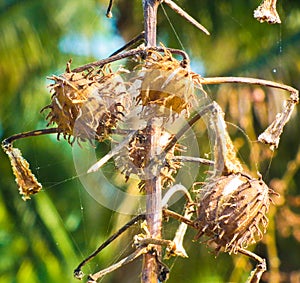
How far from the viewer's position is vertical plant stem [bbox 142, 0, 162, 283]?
1.14 meters

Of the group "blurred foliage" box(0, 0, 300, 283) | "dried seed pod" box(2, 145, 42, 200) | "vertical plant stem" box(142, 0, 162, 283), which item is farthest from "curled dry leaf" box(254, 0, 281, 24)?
"blurred foliage" box(0, 0, 300, 283)

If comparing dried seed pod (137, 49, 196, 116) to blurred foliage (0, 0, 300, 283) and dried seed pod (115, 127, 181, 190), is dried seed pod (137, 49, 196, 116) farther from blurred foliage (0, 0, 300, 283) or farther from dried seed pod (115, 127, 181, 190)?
blurred foliage (0, 0, 300, 283)

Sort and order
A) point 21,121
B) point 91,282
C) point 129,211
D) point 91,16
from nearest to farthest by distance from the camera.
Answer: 1. point 91,282
2. point 129,211
3. point 21,121
4. point 91,16

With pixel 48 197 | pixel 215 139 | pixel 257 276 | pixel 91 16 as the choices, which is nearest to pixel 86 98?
pixel 215 139

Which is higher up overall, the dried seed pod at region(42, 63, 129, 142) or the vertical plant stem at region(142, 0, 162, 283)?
the dried seed pod at region(42, 63, 129, 142)

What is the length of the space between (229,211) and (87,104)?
276 millimetres

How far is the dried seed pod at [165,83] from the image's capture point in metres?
1.15

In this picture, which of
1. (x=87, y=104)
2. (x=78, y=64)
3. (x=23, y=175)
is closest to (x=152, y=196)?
(x=87, y=104)

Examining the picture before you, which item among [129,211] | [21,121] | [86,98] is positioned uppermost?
[86,98]

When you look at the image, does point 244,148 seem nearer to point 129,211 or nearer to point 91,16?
point 129,211

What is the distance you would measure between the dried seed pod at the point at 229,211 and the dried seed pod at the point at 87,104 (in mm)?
189

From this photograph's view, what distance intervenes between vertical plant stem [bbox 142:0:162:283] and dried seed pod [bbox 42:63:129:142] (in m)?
0.08

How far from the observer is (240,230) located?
1.16 m

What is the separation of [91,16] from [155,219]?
3.47 meters
